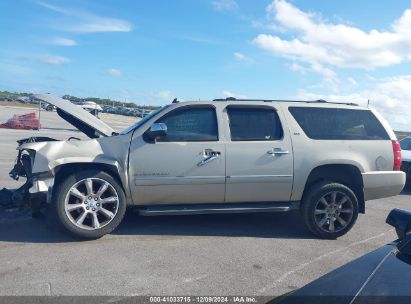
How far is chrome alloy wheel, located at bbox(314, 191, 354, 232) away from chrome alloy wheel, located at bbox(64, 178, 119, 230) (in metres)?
2.70

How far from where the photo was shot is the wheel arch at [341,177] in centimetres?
583

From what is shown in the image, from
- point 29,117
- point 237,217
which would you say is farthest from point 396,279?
point 29,117

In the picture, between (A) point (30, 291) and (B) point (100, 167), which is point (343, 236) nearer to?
(B) point (100, 167)

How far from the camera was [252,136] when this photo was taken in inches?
222

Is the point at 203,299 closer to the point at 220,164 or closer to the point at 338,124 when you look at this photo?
the point at 220,164

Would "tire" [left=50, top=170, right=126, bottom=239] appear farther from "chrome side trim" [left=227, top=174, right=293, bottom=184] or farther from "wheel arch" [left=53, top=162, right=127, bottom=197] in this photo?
"chrome side trim" [left=227, top=174, right=293, bottom=184]

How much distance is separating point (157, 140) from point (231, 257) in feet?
5.70

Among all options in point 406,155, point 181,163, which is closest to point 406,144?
point 406,155

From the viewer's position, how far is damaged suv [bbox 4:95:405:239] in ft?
17.0

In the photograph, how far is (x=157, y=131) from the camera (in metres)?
5.18

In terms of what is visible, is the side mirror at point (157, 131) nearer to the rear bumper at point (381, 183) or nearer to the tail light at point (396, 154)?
the rear bumper at point (381, 183)

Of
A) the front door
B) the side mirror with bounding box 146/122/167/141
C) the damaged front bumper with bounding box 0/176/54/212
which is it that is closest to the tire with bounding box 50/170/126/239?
the damaged front bumper with bounding box 0/176/54/212

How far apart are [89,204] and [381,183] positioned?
3.97m

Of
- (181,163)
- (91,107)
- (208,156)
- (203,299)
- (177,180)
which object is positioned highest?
(91,107)
